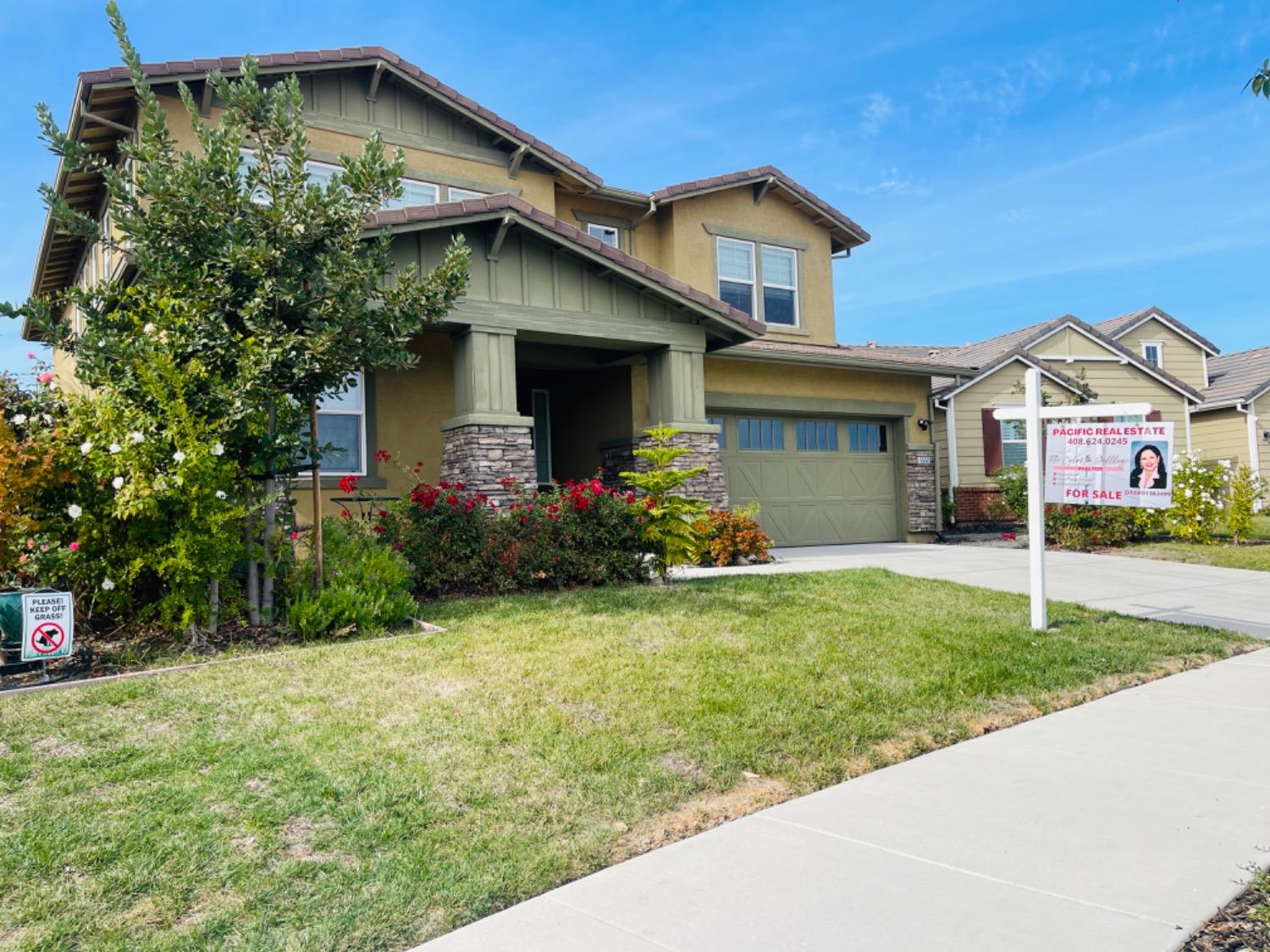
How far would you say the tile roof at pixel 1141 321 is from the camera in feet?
88.9

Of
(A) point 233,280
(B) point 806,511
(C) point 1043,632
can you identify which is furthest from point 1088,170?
(A) point 233,280

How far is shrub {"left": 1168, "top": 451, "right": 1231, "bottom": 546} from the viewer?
16.0 meters

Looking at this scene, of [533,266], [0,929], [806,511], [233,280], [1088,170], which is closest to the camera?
[0,929]

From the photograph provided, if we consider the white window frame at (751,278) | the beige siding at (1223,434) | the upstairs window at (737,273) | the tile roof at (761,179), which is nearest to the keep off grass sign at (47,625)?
the tile roof at (761,179)

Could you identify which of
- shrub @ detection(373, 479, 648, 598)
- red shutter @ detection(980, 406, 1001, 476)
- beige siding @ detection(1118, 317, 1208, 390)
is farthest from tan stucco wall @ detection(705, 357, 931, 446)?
beige siding @ detection(1118, 317, 1208, 390)

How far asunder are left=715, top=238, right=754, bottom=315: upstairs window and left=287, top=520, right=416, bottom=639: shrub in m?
10.4

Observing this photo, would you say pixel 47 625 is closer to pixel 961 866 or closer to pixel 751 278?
pixel 961 866

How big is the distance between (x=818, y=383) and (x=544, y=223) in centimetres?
689

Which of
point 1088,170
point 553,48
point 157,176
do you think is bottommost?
point 157,176

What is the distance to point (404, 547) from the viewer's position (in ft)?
29.8

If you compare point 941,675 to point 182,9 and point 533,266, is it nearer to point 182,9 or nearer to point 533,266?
point 533,266

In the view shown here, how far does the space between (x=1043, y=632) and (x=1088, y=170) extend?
10.1 metres

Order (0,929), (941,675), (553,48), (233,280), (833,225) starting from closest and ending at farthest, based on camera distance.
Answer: (0,929) → (941,675) → (233,280) → (553,48) → (833,225)

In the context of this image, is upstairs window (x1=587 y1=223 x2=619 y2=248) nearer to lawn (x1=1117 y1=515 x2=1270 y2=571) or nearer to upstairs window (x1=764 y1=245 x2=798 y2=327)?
upstairs window (x1=764 y1=245 x2=798 y2=327)
